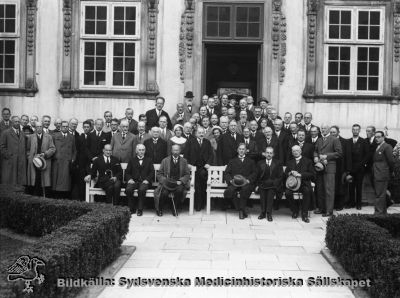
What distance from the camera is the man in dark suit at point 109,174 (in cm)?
1257

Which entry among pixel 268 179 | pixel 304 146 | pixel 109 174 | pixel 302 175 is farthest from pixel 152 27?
pixel 302 175

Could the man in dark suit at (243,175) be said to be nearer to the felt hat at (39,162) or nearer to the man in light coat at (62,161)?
the man in light coat at (62,161)

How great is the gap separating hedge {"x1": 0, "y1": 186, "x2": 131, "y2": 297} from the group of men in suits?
223 cm

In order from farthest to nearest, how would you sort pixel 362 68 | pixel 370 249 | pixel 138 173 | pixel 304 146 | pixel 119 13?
pixel 119 13 < pixel 362 68 < pixel 304 146 < pixel 138 173 < pixel 370 249

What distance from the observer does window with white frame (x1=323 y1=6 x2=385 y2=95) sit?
16031 mm

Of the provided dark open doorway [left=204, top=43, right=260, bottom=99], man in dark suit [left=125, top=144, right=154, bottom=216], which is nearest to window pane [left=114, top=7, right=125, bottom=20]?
man in dark suit [left=125, top=144, right=154, bottom=216]

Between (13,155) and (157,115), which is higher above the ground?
(157,115)

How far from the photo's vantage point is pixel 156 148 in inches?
517

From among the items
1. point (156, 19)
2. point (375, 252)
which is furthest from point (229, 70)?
point (375, 252)

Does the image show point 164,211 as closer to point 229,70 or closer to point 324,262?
point 324,262

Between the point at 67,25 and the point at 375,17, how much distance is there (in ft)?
26.4

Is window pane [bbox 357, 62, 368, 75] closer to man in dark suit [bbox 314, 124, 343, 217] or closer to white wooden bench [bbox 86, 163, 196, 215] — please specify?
man in dark suit [bbox 314, 124, 343, 217]

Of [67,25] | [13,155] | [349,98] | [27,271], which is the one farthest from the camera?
[67,25]

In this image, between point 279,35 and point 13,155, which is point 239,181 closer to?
point 13,155
